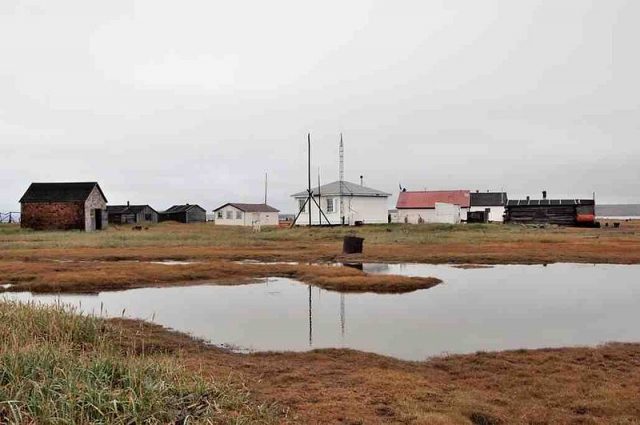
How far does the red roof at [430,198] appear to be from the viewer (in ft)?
249

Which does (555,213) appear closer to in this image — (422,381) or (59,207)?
(59,207)

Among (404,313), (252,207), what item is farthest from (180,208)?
(404,313)

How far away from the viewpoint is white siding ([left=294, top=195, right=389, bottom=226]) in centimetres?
5784

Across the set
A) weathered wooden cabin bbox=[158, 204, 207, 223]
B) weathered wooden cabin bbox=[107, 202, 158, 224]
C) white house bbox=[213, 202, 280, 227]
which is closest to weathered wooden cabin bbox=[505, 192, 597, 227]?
white house bbox=[213, 202, 280, 227]

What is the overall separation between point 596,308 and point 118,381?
13.2 m

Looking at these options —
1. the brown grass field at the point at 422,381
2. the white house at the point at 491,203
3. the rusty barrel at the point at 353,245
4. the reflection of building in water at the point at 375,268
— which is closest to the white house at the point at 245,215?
the white house at the point at 491,203

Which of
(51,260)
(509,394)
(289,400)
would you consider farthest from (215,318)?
(51,260)

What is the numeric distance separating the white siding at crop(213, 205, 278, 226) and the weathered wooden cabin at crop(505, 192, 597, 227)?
3102cm

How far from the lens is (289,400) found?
798 centimetres

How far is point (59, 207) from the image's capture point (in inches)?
2234

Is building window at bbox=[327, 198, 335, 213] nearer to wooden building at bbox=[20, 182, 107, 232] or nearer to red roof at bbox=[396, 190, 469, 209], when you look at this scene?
red roof at bbox=[396, 190, 469, 209]

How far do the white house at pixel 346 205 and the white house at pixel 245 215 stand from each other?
19542 millimetres

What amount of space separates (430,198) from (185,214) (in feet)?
130

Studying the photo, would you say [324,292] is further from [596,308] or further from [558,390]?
[558,390]
